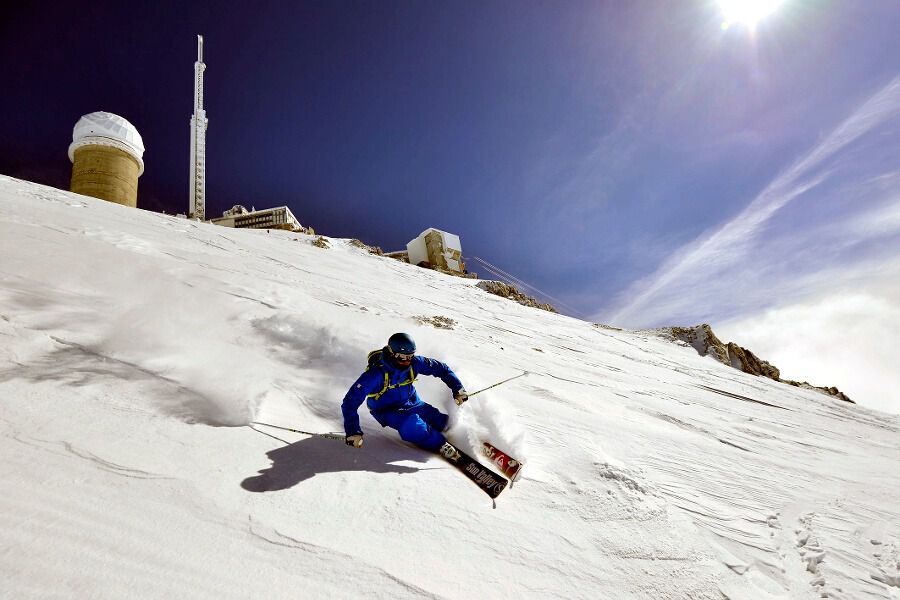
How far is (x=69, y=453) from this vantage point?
1987 mm

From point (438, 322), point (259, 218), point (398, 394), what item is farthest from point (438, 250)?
point (398, 394)

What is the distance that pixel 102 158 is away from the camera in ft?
71.8

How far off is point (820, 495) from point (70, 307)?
7431 millimetres

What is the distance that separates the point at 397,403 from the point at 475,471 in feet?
2.95

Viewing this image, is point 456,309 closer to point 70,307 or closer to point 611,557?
point 70,307

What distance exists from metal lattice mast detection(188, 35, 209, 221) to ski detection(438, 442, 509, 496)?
59314 millimetres

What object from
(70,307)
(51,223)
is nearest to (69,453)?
(70,307)

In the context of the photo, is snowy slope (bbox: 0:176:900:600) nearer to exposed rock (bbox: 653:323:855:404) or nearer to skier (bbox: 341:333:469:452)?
skier (bbox: 341:333:469:452)

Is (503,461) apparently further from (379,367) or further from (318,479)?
(318,479)

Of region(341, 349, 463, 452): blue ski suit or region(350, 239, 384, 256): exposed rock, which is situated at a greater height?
region(350, 239, 384, 256): exposed rock

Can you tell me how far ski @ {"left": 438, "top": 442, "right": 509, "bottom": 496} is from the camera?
2.55m

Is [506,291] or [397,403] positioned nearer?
[397,403]

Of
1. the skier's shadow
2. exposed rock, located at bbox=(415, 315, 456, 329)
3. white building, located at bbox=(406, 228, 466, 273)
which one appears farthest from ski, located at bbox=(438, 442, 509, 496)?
white building, located at bbox=(406, 228, 466, 273)

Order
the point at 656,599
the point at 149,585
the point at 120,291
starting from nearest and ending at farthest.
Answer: the point at 149,585, the point at 656,599, the point at 120,291
